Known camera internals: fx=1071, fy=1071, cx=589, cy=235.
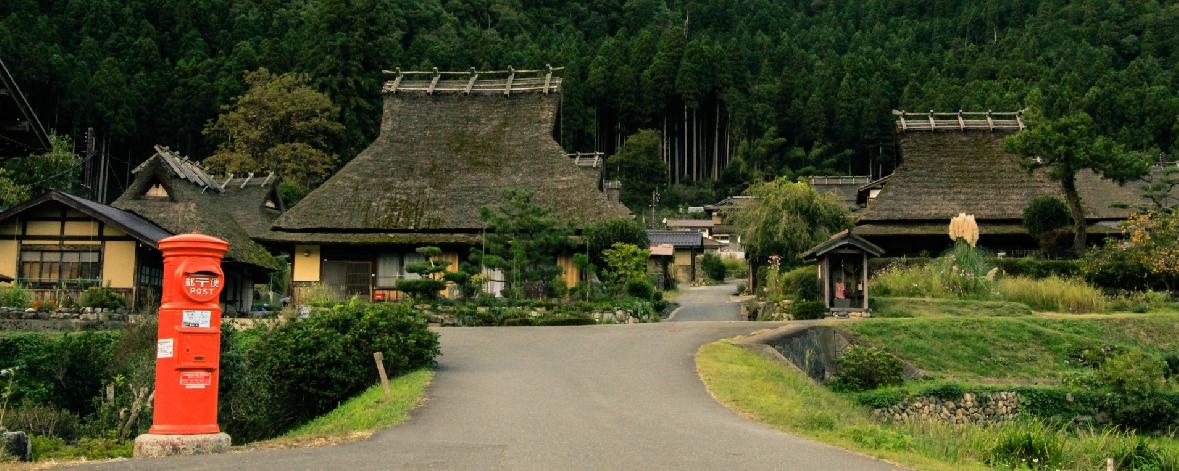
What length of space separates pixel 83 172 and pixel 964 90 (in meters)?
56.8

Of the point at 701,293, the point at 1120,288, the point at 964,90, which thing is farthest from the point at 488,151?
the point at 964,90

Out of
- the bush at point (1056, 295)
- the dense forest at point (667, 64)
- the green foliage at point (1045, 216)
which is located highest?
the dense forest at point (667, 64)

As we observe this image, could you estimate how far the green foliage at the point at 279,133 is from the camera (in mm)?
53094

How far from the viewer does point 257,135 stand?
53500mm

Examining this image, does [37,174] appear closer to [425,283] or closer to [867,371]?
[425,283]

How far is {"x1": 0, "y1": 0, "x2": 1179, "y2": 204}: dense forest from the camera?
61.1m

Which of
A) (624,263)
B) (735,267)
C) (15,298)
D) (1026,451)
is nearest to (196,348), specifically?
(1026,451)

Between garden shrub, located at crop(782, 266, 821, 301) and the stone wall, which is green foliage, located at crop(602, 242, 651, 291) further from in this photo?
the stone wall

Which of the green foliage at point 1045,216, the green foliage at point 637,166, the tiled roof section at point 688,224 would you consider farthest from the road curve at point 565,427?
the green foliage at point 637,166

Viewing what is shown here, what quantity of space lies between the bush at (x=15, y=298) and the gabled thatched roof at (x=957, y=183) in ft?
85.3

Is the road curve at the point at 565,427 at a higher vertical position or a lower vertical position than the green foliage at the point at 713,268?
lower

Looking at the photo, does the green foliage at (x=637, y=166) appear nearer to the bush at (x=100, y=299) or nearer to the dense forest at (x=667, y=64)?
the dense forest at (x=667, y=64)

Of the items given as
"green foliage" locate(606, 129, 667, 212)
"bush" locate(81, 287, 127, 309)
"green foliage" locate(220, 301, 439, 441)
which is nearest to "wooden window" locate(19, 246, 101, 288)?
"bush" locate(81, 287, 127, 309)

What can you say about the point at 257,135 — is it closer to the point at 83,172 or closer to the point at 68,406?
the point at 83,172
